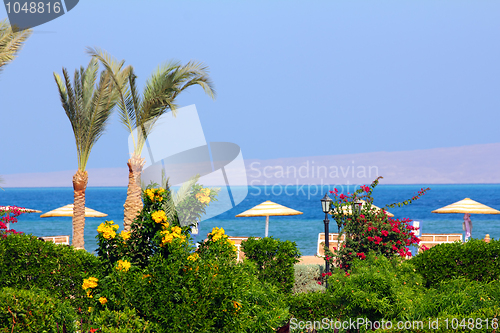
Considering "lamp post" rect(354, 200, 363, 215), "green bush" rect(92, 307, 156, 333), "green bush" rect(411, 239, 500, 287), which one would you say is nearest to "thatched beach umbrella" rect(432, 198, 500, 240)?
"lamp post" rect(354, 200, 363, 215)

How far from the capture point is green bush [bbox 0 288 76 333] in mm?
3943

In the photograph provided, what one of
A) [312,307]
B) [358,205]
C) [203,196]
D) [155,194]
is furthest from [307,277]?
[155,194]

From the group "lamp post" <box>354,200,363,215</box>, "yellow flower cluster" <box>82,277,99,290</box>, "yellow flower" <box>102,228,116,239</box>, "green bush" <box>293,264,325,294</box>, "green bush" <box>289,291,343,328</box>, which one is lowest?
"green bush" <box>293,264,325,294</box>

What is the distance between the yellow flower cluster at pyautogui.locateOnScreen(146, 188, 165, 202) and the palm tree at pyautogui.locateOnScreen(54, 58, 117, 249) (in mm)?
10469

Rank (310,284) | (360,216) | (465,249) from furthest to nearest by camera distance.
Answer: (310,284) < (360,216) < (465,249)

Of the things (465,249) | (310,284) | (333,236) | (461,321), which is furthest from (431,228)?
(461,321)

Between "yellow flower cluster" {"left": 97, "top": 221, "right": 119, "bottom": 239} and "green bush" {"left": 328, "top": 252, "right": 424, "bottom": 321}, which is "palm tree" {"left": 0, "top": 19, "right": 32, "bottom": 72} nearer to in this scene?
"yellow flower cluster" {"left": 97, "top": 221, "right": 119, "bottom": 239}

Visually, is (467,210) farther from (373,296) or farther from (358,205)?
(373,296)

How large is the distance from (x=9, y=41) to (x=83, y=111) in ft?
12.9

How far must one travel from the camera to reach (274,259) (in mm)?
8031

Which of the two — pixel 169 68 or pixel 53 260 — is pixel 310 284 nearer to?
pixel 53 260

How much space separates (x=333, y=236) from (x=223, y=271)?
1186cm

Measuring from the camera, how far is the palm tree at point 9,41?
10.5 meters

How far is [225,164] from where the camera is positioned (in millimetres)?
9891
